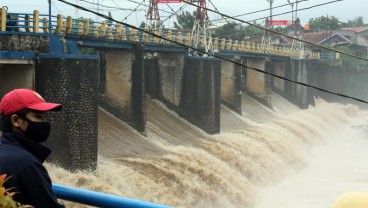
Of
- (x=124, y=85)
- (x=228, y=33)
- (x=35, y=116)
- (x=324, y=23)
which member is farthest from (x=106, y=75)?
(x=324, y=23)

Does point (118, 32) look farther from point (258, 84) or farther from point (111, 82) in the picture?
point (258, 84)

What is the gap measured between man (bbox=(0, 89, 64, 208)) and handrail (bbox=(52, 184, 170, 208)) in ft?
0.69

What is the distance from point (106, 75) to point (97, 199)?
1790cm

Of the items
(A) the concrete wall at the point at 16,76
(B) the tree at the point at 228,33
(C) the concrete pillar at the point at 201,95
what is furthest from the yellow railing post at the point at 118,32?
(B) the tree at the point at 228,33

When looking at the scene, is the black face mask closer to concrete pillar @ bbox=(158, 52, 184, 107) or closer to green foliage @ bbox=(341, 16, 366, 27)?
concrete pillar @ bbox=(158, 52, 184, 107)

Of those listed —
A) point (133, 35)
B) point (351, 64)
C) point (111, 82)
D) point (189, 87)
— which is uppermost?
point (133, 35)

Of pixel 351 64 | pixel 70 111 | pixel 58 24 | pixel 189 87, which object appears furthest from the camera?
pixel 351 64

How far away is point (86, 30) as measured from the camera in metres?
17.2

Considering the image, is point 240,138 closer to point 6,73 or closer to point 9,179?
point 6,73

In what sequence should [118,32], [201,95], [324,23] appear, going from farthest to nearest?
[324,23], [201,95], [118,32]

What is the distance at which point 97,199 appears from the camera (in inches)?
110

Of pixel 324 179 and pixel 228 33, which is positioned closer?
pixel 324 179

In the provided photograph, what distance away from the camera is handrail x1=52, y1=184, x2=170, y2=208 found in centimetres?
267

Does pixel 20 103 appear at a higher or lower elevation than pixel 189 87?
higher
